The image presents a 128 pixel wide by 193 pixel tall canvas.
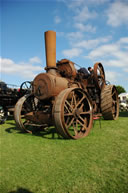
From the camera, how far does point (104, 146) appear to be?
142 inches

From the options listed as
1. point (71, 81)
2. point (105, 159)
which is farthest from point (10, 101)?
point (105, 159)

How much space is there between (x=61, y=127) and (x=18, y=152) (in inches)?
48.2

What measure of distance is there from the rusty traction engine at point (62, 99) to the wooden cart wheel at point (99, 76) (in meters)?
0.05

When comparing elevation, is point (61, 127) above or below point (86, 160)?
above

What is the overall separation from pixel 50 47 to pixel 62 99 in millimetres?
2131

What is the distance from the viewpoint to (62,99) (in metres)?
4.21

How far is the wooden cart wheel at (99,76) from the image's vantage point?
22.3 ft

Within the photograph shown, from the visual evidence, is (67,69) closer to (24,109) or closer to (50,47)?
(50,47)

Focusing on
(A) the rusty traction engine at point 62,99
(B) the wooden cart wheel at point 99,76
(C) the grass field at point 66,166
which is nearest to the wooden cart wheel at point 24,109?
(A) the rusty traction engine at point 62,99

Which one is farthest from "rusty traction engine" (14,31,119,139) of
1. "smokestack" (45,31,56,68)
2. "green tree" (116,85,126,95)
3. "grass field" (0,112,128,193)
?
"green tree" (116,85,126,95)

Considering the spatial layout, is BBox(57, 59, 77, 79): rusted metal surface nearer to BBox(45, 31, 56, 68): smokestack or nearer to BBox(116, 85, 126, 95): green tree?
BBox(45, 31, 56, 68): smokestack

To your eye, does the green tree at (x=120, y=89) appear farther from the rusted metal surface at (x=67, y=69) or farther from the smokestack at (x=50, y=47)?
the smokestack at (x=50, y=47)

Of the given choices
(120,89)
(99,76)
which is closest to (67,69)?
(99,76)

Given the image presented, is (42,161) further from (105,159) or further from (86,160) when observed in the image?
(105,159)
